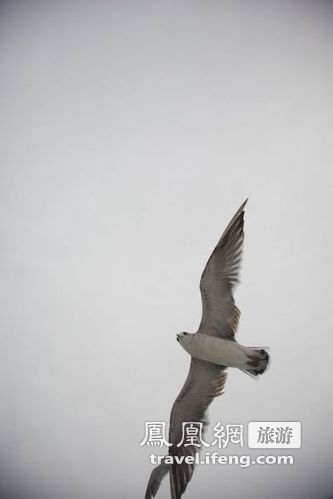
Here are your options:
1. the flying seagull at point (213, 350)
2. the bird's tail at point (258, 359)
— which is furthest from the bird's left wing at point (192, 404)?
the bird's tail at point (258, 359)

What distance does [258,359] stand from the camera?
11.7 feet

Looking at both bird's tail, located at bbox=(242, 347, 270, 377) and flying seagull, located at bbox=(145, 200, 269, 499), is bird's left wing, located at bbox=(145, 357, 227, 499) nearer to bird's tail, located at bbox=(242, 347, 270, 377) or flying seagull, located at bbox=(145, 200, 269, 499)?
flying seagull, located at bbox=(145, 200, 269, 499)

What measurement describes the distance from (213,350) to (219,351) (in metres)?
0.04

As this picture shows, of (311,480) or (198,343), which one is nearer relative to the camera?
(198,343)

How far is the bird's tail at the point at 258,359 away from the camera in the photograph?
140 inches

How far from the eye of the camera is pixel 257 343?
4.73 metres

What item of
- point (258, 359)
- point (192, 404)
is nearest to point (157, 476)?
point (192, 404)

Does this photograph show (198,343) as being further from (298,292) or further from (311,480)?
(311,480)

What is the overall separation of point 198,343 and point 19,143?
2.29m

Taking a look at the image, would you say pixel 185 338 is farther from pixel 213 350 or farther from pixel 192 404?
pixel 192 404

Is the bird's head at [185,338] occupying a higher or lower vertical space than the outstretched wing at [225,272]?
lower

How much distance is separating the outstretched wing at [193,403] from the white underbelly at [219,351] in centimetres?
15

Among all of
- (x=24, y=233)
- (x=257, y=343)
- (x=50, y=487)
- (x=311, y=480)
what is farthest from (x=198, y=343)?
(x=50, y=487)

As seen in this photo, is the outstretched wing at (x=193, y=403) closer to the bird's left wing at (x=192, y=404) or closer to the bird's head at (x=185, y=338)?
the bird's left wing at (x=192, y=404)
